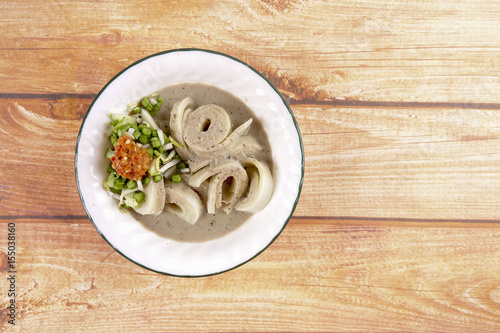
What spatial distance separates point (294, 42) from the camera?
109 inches

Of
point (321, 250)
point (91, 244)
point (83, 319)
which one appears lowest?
point (83, 319)

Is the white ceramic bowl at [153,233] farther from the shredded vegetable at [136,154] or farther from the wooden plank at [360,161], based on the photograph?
the wooden plank at [360,161]

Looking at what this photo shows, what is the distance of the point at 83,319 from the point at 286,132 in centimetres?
215

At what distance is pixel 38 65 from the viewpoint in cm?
276

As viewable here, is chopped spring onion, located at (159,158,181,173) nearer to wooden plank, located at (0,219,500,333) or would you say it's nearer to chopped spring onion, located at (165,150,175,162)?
chopped spring onion, located at (165,150,175,162)

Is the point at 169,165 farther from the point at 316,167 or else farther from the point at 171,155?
the point at 316,167

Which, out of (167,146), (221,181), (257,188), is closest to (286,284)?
(257,188)

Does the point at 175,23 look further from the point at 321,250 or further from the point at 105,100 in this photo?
the point at 321,250

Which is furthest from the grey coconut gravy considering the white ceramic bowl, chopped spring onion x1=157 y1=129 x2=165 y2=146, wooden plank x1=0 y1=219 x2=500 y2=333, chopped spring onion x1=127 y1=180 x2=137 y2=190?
wooden plank x1=0 y1=219 x2=500 y2=333

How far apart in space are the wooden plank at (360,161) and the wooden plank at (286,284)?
0.55 ft

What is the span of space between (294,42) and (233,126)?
2.60 ft

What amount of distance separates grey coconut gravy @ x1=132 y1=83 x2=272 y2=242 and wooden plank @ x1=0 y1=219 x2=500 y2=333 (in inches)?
16.4

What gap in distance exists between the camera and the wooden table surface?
2750 millimetres

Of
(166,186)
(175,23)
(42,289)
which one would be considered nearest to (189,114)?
(166,186)
